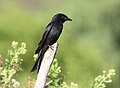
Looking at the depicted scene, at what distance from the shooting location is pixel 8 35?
17.2 metres

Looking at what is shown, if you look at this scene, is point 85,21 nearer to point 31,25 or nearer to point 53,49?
point 31,25

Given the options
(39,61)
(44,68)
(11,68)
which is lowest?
(44,68)

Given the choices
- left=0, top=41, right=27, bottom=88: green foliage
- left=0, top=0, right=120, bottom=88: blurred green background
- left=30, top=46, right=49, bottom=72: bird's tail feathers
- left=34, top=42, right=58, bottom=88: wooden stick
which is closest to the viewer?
left=34, top=42, right=58, bottom=88: wooden stick

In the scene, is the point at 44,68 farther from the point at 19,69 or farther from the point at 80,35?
the point at 80,35

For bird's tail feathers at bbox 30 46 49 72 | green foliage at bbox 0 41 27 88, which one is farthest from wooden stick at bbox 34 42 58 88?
green foliage at bbox 0 41 27 88

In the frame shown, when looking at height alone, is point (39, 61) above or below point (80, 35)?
below

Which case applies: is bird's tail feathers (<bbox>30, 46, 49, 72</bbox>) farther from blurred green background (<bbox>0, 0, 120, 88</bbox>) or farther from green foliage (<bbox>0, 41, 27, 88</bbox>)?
blurred green background (<bbox>0, 0, 120, 88</bbox>)

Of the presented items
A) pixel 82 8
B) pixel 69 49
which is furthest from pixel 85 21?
pixel 69 49

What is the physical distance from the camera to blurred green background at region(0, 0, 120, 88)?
49.4 ft

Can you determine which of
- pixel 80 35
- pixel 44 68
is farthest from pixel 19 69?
pixel 80 35

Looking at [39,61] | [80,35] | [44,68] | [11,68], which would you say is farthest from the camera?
[80,35]

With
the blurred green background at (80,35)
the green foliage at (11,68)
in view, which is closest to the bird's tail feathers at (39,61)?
the green foliage at (11,68)

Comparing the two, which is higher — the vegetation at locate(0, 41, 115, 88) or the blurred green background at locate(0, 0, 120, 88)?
the blurred green background at locate(0, 0, 120, 88)

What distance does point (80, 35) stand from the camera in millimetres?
21703
